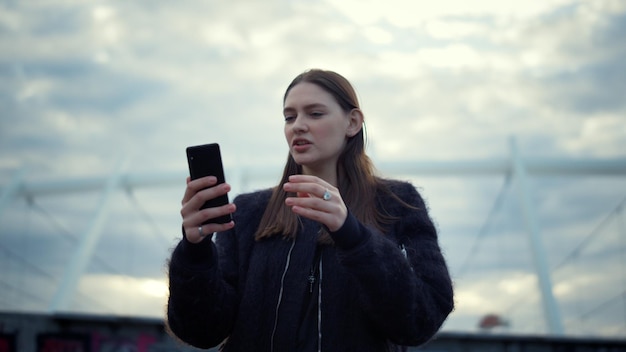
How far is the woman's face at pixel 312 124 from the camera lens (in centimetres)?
223

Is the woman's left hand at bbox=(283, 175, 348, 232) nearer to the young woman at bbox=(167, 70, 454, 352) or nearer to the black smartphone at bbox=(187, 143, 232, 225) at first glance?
the young woman at bbox=(167, 70, 454, 352)

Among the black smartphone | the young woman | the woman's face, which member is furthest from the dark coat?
the woman's face

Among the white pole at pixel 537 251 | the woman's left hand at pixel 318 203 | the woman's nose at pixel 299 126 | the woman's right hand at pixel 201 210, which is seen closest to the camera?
the woman's left hand at pixel 318 203


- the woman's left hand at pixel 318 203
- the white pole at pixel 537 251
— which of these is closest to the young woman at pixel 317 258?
the woman's left hand at pixel 318 203

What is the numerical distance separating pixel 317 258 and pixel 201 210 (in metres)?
0.44

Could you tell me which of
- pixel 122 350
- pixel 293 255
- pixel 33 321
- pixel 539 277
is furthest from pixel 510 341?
pixel 293 255

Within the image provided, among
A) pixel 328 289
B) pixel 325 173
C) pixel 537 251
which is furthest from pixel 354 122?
pixel 537 251

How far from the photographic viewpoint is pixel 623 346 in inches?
381

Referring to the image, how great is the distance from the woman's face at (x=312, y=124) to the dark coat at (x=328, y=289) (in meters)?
0.25

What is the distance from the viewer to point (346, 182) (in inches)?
93.2

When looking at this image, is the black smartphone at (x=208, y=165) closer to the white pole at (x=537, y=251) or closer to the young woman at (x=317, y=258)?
the young woman at (x=317, y=258)

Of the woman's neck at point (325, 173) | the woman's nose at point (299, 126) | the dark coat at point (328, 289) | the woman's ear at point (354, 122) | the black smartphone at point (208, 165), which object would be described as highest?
the woman's ear at point (354, 122)

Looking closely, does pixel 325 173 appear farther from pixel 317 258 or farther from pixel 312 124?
pixel 317 258

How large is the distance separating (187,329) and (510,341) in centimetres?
866
